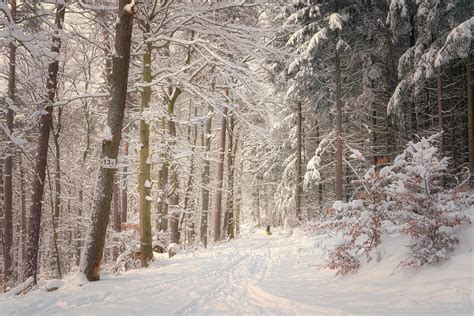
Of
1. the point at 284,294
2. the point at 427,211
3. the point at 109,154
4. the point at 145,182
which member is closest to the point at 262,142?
the point at 145,182

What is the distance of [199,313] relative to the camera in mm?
4711

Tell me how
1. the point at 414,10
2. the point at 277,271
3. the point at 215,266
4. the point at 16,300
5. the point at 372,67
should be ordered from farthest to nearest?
the point at 372,67 < the point at 414,10 < the point at 215,266 < the point at 277,271 < the point at 16,300

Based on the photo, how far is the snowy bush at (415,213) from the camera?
4922 mm

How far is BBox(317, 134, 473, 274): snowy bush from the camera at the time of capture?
4.92 meters

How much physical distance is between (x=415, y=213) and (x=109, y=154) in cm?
542

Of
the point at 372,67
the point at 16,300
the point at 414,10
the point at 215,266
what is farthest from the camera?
the point at 372,67

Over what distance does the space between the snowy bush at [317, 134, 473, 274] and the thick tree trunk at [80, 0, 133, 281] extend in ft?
14.2

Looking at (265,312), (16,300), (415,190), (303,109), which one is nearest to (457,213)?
(415,190)

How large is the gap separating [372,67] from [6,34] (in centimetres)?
A: 1596

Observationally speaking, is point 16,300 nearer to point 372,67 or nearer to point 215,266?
point 215,266

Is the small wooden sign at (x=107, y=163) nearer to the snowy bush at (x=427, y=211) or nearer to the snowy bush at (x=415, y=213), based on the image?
the snowy bush at (x=415, y=213)

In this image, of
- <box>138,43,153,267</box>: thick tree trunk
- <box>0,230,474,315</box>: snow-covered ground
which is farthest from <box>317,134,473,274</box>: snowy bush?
<box>138,43,153,267</box>: thick tree trunk

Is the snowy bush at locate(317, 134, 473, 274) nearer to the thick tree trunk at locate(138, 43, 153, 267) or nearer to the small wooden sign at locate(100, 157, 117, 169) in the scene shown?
the small wooden sign at locate(100, 157, 117, 169)

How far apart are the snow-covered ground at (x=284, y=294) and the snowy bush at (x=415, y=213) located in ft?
0.67
